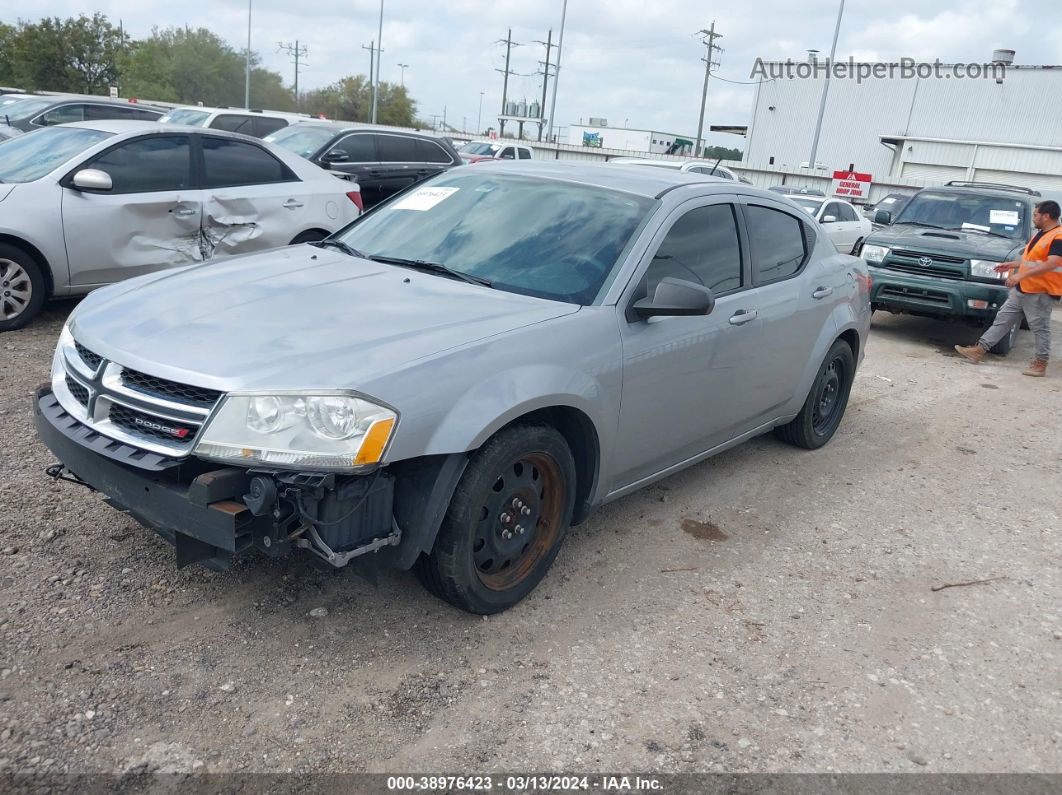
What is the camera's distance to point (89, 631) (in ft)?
10.2

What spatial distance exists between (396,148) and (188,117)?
4.76m

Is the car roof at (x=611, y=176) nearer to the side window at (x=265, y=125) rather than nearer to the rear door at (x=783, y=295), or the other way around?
the rear door at (x=783, y=295)

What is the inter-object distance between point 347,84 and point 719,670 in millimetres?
92373

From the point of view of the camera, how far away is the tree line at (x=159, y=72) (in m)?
52.8

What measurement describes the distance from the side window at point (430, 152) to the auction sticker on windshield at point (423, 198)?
27.6 feet

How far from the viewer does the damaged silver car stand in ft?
21.4

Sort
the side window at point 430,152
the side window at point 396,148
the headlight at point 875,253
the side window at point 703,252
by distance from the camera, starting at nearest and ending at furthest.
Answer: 1. the side window at point 703,252
2. the headlight at point 875,253
3. the side window at point 396,148
4. the side window at point 430,152

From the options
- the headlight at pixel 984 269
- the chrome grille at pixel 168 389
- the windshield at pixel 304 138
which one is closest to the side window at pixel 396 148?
the windshield at pixel 304 138

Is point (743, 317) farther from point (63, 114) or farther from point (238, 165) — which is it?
point (63, 114)

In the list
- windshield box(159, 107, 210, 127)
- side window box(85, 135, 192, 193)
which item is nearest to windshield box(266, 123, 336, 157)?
windshield box(159, 107, 210, 127)

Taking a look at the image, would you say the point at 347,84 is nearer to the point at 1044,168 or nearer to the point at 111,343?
the point at 1044,168

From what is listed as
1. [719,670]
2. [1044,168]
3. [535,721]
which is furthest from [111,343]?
[1044,168]

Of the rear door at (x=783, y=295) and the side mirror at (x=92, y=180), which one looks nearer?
the rear door at (x=783, y=295)

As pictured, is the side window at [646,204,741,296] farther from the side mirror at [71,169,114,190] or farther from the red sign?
the red sign
